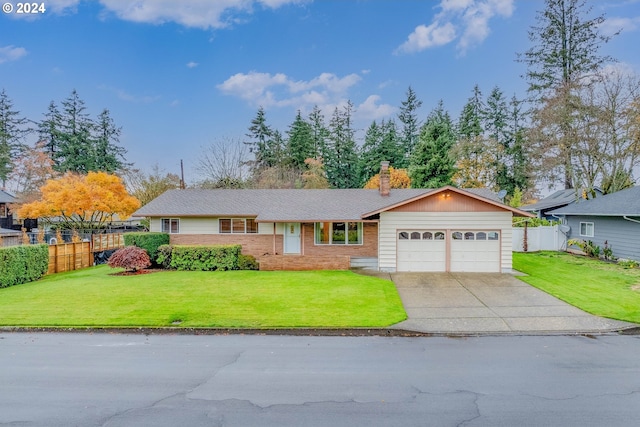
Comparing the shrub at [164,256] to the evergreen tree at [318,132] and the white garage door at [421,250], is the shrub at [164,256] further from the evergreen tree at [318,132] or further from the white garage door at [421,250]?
the evergreen tree at [318,132]

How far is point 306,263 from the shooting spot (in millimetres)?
17312

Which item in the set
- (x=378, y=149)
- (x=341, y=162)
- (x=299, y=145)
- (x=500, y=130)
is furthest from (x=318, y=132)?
(x=500, y=130)

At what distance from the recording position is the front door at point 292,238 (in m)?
19.1

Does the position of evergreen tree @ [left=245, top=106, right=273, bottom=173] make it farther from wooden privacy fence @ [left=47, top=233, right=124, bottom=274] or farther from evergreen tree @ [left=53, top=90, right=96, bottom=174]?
wooden privacy fence @ [left=47, top=233, right=124, bottom=274]

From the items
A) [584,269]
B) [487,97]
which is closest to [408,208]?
[584,269]

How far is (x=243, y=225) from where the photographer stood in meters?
19.5

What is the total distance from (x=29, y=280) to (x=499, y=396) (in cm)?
1818

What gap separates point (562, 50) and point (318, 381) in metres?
36.8

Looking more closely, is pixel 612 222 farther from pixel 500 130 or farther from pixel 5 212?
pixel 5 212

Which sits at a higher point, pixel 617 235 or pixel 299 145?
pixel 299 145

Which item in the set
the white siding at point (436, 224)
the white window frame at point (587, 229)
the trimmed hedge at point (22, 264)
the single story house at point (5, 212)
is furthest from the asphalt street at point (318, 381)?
the single story house at point (5, 212)

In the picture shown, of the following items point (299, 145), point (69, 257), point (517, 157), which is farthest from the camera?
point (299, 145)

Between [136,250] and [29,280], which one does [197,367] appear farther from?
[29,280]

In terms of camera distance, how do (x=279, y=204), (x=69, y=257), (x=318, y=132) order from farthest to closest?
(x=318, y=132) < (x=279, y=204) < (x=69, y=257)
